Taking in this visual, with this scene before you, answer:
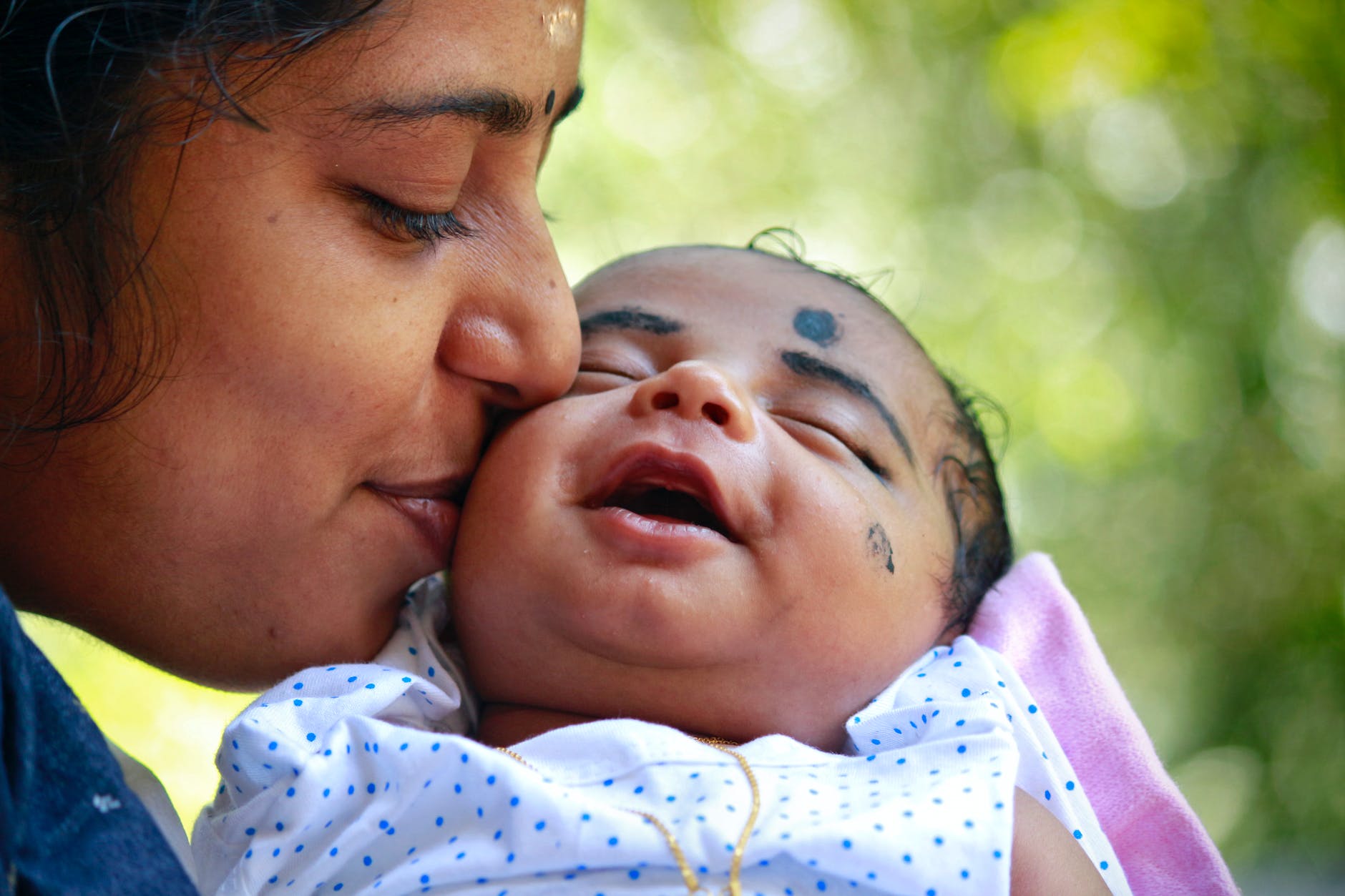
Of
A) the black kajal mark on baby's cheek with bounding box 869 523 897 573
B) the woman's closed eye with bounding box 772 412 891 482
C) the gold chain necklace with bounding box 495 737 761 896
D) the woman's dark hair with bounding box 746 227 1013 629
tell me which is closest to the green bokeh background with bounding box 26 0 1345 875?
the woman's dark hair with bounding box 746 227 1013 629

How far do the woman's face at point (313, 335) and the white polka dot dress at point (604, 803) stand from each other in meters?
0.17

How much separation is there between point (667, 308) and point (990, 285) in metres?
2.77

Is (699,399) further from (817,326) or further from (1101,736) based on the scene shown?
(1101,736)

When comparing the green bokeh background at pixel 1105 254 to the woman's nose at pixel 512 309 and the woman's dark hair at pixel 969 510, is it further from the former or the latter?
the woman's nose at pixel 512 309

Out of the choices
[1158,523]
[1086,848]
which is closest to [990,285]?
[1158,523]

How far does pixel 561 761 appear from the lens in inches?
48.3

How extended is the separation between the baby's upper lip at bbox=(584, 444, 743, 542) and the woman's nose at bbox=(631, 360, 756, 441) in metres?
0.06

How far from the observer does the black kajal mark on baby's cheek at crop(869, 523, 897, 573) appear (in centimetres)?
142

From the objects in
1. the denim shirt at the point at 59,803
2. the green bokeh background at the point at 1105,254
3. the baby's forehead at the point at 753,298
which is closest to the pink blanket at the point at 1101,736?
the baby's forehead at the point at 753,298

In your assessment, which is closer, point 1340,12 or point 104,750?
point 104,750

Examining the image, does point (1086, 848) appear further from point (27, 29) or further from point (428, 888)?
point (27, 29)

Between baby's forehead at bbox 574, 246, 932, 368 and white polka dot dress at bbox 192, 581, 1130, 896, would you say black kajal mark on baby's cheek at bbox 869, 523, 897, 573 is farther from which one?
baby's forehead at bbox 574, 246, 932, 368

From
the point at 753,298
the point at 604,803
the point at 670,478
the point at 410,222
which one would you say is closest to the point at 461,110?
the point at 410,222

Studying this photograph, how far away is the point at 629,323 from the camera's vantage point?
5.27 ft
